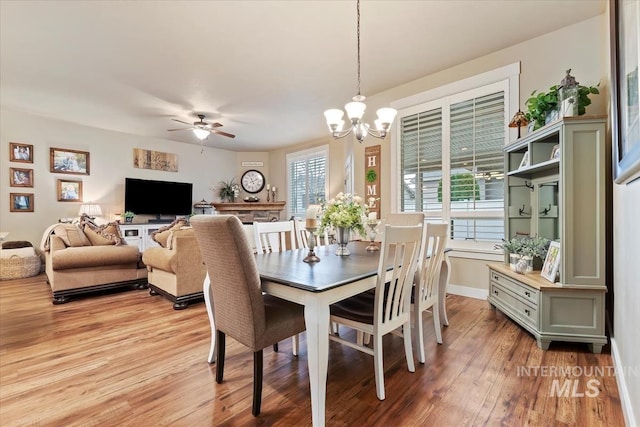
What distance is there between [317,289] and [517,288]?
2116 mm

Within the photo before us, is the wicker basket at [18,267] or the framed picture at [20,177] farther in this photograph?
the framed picture at [20,177]

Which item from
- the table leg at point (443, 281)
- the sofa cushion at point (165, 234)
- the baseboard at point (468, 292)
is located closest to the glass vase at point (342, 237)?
the table leg at point (443, 281)

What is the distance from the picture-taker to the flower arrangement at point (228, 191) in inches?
296

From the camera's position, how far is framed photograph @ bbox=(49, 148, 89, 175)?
527 cm

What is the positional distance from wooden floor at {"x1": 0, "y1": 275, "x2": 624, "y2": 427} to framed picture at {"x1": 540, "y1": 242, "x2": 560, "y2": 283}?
0.53 m

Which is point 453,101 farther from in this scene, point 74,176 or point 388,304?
point 74,176

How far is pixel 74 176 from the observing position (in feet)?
18.1

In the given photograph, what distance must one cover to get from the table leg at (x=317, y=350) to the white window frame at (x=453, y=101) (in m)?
2.74

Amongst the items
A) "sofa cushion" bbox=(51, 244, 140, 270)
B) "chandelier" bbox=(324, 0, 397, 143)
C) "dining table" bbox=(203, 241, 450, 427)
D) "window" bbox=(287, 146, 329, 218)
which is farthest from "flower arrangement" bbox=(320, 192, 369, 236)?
"window" bbox=(287, 146, 329, 218)

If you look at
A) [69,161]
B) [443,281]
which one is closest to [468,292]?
[443,281]

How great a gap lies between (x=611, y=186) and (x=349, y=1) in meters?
2.49

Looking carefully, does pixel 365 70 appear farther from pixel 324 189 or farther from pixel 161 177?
pixel 161 177

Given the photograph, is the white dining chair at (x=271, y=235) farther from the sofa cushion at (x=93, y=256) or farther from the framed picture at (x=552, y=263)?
the sofa cushion at (x=93, y=256)

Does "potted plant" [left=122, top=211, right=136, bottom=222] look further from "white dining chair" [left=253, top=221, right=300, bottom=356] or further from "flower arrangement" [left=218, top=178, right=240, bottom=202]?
"white dining chair" [left=253, top=221, right=300, bottom=356]
